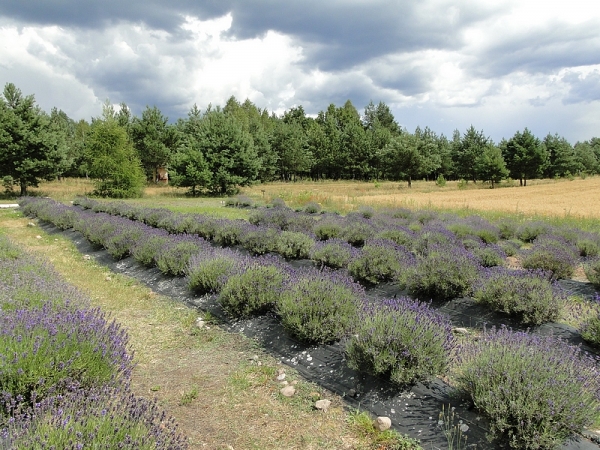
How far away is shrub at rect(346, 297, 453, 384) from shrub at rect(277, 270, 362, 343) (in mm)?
575

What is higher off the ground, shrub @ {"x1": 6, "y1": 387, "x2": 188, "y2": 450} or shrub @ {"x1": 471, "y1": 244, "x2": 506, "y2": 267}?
shrub @ {"x1": 6, "y1": 387, "x2": 188, "y2": 450}

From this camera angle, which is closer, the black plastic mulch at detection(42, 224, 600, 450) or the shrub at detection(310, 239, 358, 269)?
the black plastic mulch at detection(42, 224, 600, 450)

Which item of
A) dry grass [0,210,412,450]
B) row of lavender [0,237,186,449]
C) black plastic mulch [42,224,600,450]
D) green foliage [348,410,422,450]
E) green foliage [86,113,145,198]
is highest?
green foliage [86,113,145,198]

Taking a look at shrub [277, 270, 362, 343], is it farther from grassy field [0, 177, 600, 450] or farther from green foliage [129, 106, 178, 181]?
green foliage [129, 106, 178, 181]

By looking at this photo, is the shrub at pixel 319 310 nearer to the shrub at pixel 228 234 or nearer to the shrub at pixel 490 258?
the shrub at pixel 490 258

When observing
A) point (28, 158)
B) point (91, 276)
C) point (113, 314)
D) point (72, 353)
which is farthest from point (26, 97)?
point (72, 353)

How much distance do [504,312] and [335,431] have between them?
3169 millimetres

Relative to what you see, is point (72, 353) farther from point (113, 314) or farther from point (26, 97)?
point (26, 97)

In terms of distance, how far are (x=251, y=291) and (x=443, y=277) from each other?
2.80 m

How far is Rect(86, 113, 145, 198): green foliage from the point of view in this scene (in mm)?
32156

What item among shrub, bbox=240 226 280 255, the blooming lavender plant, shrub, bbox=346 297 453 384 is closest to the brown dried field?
shrub, bbox=240 226 280 255

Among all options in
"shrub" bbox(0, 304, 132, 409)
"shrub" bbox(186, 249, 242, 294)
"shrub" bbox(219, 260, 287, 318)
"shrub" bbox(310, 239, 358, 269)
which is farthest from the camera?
"shrub" bbox(310, 239, 358, 269)

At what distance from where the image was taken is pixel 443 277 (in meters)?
5.79

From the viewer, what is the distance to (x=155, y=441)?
2.09 m
